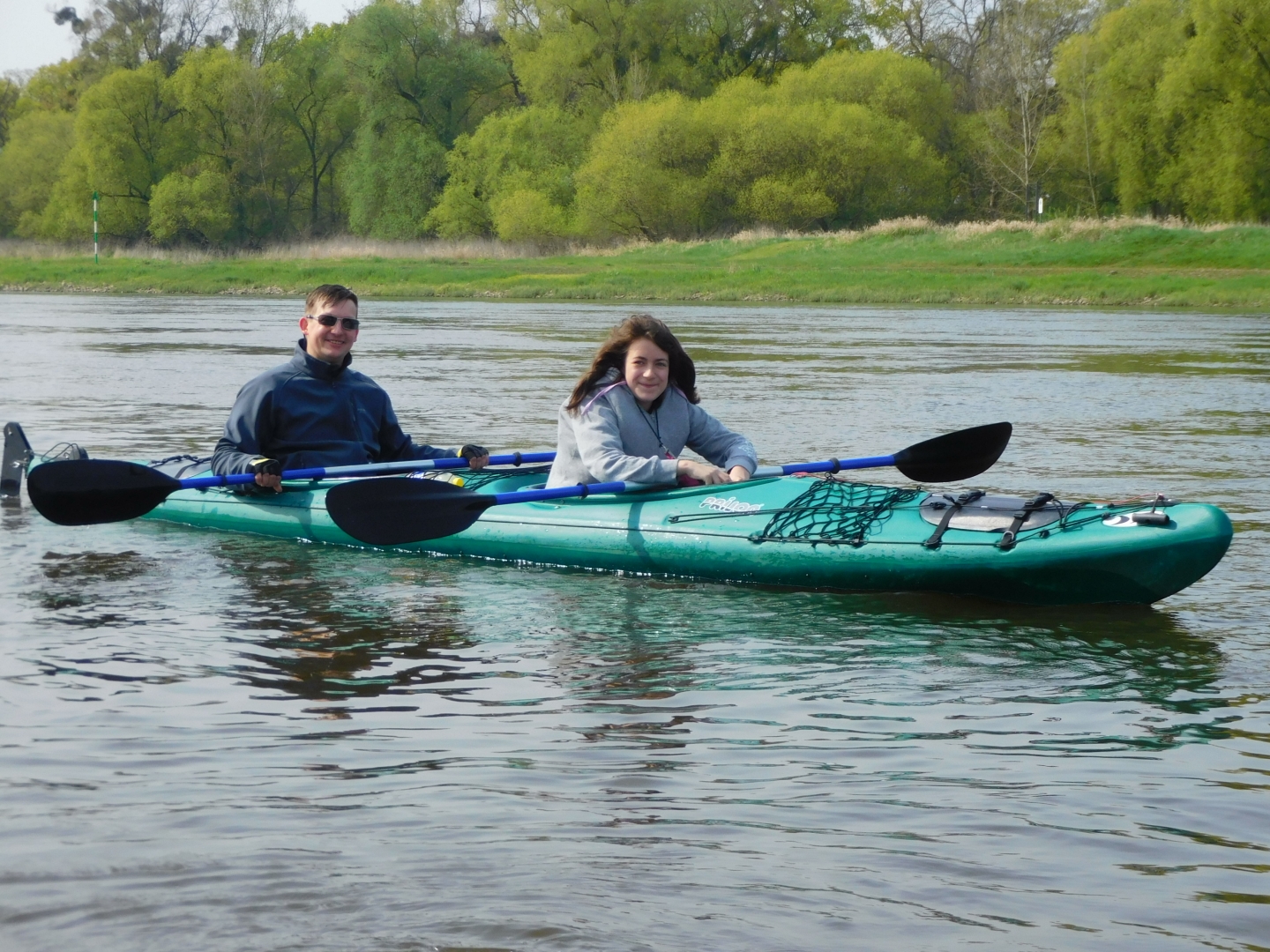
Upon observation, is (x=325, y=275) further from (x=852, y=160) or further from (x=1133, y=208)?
(x=1133, y=208)

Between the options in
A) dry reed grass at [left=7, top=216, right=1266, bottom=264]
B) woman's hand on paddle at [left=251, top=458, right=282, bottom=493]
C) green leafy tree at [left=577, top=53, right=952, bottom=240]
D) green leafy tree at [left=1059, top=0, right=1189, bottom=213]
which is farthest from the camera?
green leafy tree at [left=577, top=53, right=952, bottom=240]

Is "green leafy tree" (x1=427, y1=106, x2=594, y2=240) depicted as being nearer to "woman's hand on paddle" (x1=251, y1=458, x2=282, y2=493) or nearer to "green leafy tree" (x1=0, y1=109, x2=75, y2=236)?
"green leafy tree" (x1=0, y1=109, x2=75, y2=236)

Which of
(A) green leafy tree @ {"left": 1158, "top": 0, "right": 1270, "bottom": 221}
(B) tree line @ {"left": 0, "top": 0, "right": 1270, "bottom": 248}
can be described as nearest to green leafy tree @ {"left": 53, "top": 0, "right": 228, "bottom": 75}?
(B) tree line @ {"left": 0, "top": 0, "right": 1270, "bottom": 248}

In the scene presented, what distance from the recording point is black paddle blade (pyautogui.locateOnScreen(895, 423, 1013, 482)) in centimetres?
717

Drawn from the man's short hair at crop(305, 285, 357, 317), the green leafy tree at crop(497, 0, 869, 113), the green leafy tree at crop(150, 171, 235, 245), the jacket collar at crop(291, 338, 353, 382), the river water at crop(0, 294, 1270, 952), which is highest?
the green leafy tree at crop(497, 0, 869, 113)

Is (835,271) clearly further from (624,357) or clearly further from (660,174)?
(624,357)

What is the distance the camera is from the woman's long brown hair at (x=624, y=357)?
6.29 metres

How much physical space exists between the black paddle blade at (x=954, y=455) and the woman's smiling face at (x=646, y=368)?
135 cm

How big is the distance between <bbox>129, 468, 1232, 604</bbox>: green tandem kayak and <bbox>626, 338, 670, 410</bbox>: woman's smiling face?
411mm

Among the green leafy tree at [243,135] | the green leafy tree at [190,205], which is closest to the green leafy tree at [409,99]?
the green leafy tree at [243,135]

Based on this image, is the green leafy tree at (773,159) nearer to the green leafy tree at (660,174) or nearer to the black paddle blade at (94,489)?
the green leafy tree at (660,174)

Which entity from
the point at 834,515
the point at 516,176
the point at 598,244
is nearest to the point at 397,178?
the point at 516,176

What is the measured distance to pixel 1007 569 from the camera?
5730 mm

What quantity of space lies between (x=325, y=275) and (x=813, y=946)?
35.1 meters
